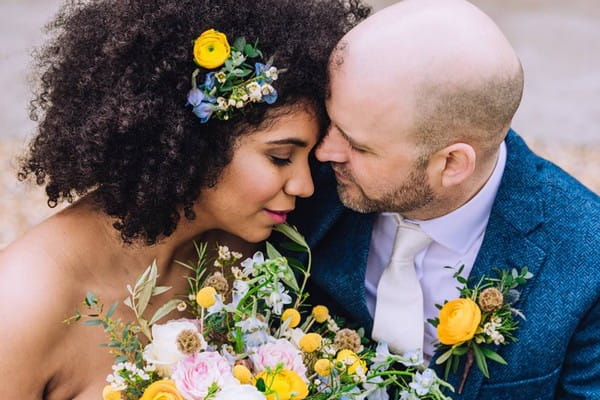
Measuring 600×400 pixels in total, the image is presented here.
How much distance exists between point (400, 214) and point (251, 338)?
3.16ft

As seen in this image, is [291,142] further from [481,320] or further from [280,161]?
[481,320]

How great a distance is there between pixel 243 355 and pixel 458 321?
0.73 metres

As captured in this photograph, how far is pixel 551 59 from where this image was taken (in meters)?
8.05

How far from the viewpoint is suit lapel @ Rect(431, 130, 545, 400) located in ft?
9.28

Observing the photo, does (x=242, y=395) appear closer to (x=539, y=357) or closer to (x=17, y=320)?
(x=17, y=320)

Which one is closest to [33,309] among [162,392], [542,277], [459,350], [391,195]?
[162,392]

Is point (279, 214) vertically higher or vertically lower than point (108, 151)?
lower

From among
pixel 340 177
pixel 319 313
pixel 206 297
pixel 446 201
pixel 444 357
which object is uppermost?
pixel 206 297

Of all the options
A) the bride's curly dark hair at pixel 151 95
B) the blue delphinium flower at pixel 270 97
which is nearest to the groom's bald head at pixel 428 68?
the bride's curly dark hair at pixel 151 95

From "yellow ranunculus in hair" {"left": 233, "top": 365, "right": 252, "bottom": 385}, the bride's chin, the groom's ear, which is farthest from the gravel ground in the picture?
"yellow ranunculus in hair" {"left": 233, "top": 365, "right": 252, "bottom": 385}

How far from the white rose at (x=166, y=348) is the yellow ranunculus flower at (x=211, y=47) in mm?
766

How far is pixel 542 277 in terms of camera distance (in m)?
2.80

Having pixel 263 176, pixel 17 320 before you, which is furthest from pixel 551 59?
pixel 17 320

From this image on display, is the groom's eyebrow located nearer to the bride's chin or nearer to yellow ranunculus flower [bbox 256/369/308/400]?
the bride's chin
